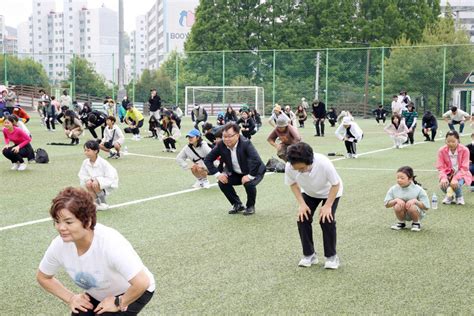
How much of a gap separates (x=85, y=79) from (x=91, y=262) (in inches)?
1901

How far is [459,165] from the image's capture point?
10.8 metres

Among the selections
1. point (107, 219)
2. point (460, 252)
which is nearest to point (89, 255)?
point (460, 252)

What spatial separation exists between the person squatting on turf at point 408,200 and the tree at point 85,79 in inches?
1645

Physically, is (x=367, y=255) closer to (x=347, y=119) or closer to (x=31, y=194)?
(x=31, y=194)

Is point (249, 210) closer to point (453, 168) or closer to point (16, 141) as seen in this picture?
point (453, 168)

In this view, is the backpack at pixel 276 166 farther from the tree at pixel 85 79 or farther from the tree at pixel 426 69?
the tree at pixel 85 79

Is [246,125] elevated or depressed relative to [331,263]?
elevated

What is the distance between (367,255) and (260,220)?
2.44 meters

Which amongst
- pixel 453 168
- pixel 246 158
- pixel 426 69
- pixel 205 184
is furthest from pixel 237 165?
pixel 426 69

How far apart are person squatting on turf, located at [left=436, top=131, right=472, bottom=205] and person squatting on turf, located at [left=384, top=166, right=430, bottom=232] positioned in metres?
2.08

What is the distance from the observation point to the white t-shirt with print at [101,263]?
12.0ft

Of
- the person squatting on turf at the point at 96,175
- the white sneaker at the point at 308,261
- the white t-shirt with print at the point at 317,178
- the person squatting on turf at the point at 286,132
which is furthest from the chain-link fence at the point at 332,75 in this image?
the white t-shirt with print at the point at 317,178

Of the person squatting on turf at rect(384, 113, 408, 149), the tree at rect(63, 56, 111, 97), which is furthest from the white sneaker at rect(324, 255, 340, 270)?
the tree at rect(63, 56, 111, 97)

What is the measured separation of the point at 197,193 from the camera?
12.2 metres
